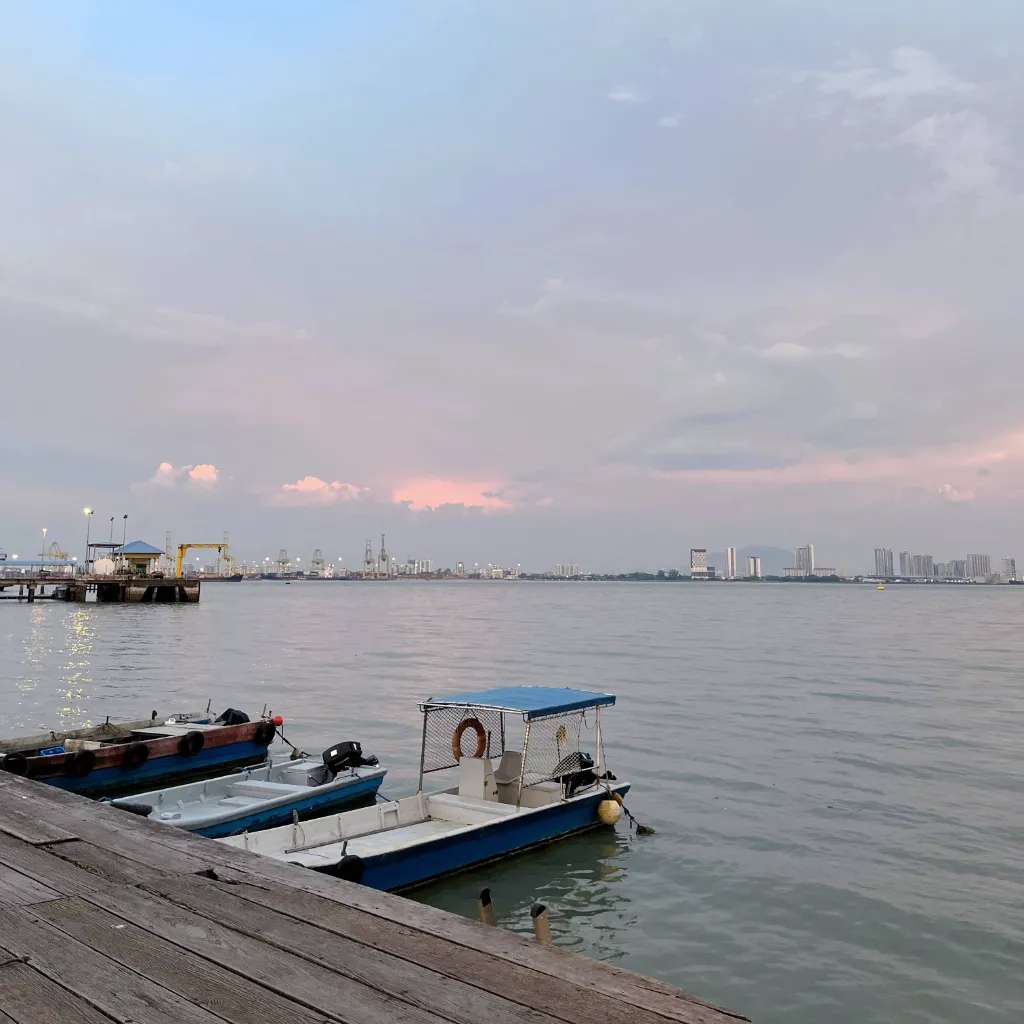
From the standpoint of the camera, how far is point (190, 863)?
5.34 metres

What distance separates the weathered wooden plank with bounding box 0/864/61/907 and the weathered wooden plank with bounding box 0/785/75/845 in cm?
88

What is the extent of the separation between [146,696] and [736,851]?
82.3 ft

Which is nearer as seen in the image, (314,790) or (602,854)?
(602,854)

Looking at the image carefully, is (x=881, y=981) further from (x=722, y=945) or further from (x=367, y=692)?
(x=367, y=692)

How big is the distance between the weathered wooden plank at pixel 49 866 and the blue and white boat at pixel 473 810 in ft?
14.5

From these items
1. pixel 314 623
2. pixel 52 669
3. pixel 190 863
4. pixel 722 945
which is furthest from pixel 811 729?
pixel 314 623

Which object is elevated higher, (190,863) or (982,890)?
(190,863)

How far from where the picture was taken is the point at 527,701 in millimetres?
13883

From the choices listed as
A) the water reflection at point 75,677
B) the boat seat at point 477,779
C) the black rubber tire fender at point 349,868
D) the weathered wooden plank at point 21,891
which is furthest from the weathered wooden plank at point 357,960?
the water reflection at point 75,677

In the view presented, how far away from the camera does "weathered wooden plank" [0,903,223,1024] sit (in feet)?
11.0

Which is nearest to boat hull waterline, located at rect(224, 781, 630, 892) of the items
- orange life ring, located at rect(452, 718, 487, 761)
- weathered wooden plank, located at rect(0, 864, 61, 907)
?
orange life ring, located at rect(452, 718, 487, 761)

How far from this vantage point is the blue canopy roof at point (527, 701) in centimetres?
1309

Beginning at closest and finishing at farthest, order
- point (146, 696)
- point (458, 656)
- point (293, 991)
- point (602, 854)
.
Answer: point (293, 991) < point (602, 854) < point (146, 696) < point (458, 656)

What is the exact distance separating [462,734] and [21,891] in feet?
32.1
